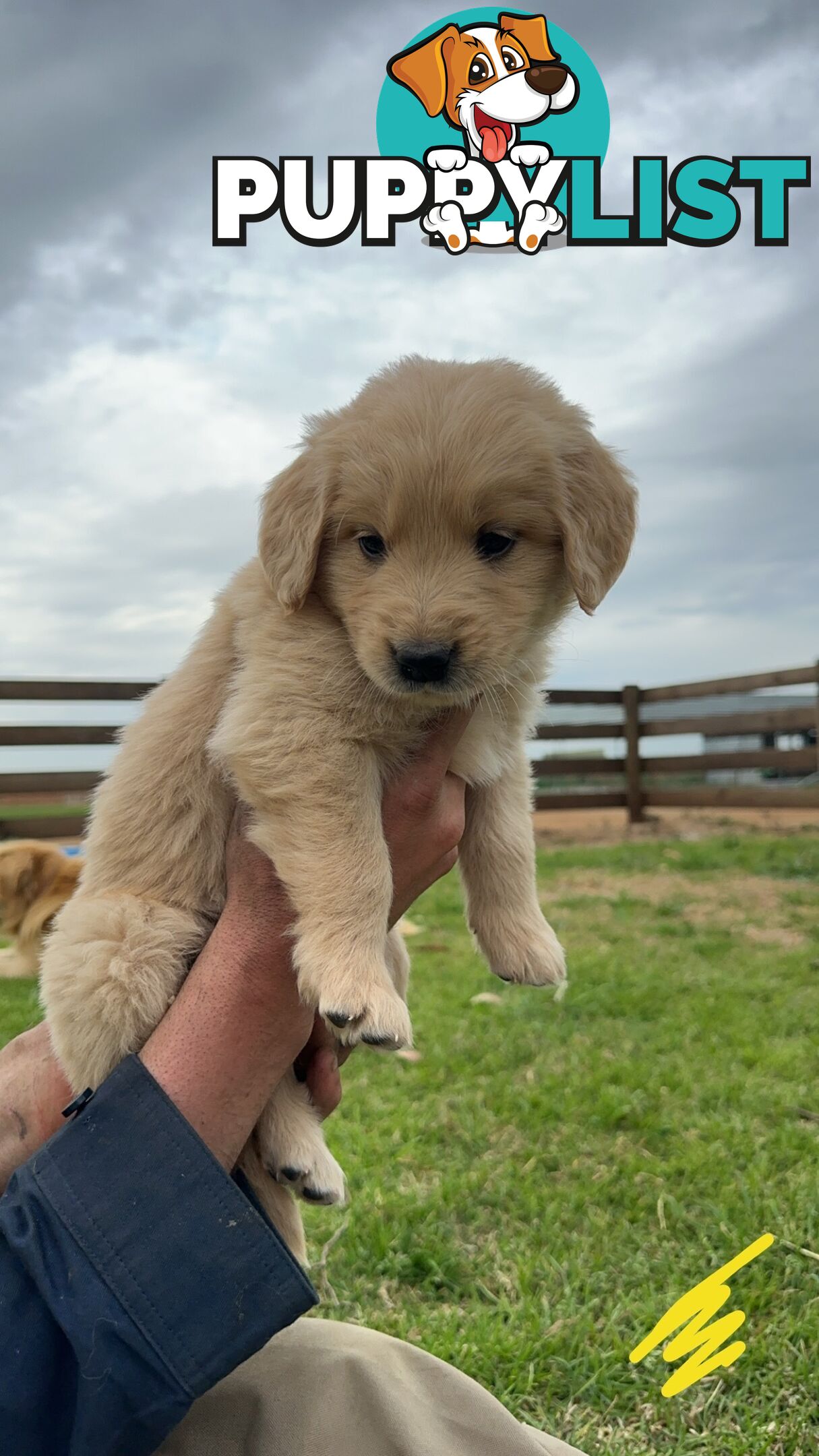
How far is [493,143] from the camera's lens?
169 inches

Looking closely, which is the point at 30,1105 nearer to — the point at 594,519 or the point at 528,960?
the point at 528,960

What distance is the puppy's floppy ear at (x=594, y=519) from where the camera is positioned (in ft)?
6.94

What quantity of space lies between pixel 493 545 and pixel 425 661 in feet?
1.01

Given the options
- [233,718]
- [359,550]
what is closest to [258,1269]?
[233,718]

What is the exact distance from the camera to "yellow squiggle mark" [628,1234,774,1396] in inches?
98.0

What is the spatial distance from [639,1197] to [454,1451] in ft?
5.95

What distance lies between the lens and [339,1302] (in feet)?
9.36

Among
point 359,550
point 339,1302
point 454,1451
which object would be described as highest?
point 359,550

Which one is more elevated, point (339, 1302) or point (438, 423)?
point (438, 423)

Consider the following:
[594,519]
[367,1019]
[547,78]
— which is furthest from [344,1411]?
[547,78]

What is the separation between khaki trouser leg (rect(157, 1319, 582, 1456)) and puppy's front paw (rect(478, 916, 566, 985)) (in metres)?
0.76

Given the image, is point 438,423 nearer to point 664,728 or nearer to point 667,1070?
point 667,1070

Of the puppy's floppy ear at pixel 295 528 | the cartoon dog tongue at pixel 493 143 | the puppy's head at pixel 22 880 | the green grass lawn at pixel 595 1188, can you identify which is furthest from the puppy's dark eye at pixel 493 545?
the puppy's head at pixel 22 880

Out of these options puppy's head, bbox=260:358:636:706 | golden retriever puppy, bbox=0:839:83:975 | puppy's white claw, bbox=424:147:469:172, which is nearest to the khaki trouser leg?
puppy's head, bbox=260:358:636:706
